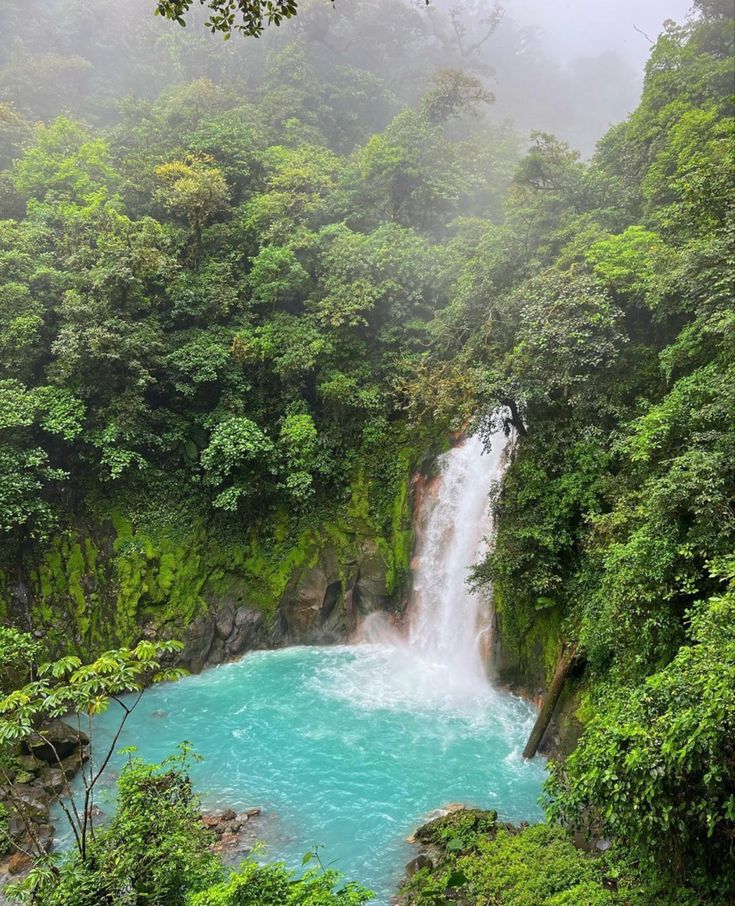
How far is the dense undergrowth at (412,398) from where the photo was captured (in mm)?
6188

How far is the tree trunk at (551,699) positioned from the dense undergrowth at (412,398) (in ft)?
1.15

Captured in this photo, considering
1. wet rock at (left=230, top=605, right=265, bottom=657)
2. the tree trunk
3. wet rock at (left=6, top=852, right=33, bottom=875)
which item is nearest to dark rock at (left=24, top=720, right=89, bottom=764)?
wet rock at (left=6, top=852, right=33, bottom=875)

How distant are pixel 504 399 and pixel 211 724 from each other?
9637 mm

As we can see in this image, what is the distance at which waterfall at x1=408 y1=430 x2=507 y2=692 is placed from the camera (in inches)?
539

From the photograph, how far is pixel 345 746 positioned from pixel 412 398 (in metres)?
8.38

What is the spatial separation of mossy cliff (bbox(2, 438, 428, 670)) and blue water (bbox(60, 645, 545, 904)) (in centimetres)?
→ 116

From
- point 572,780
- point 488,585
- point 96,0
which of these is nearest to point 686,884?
point 572,780

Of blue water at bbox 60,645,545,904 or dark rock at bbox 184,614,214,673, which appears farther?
dark rock at bbox 184,614,214,673

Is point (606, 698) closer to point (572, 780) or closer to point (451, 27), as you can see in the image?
point (572, 780)

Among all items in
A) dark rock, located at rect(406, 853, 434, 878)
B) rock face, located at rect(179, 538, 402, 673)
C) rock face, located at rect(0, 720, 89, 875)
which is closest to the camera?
dark rock, located at rect(406, 853, 434, 878)

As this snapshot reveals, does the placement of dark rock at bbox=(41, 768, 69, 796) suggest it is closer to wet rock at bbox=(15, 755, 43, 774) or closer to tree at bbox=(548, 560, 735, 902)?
wet rock at bbox=(15, 755, 43, 774)

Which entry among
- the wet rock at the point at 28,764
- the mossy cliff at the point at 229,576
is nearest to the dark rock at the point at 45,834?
the wet rock at the point at 28,764

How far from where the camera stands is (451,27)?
43.5 metres

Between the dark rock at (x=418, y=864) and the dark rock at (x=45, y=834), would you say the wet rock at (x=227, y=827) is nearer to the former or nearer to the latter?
the dark rock at (x=45, y=834)
